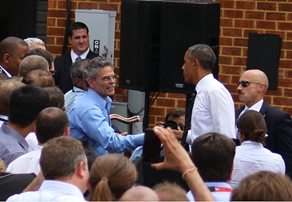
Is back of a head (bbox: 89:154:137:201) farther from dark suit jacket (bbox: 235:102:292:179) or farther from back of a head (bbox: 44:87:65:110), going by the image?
dark suit jacket (bbox: 235:102:292:179)

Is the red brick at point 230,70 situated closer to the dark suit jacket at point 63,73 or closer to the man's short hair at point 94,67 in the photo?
the dark suit jacket at point 63,73

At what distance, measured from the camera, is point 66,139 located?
3541mm

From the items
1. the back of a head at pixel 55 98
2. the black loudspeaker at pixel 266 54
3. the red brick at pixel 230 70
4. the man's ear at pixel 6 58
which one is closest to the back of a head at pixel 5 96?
the back of a head at pixel 55 98

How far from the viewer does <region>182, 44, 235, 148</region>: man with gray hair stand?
5.75m

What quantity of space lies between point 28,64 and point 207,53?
161 centimetres

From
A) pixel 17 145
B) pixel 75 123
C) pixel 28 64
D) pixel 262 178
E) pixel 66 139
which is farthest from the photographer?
pixel 28 64

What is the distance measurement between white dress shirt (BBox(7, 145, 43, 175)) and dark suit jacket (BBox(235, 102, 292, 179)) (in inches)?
105

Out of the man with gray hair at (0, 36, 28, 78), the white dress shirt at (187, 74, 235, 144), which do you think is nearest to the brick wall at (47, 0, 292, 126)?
the man with gray hair at (0, 36, 28, 78)

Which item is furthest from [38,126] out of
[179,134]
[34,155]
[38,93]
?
[179,134]

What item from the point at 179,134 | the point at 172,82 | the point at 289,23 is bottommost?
the point at 179,134

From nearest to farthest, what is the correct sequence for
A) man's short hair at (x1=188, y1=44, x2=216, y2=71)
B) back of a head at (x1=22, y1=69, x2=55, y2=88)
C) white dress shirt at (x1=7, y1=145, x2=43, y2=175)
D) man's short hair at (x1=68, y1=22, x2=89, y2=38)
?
white dress shirt at (x1=7, y1=145, x2=43, y2=175)
back of a head at (x1=22, y1=69, x2=55, y2=88)
man's short hair at (x1=188, y1=44, x2=216, y2=71)
man's short hair at (x1=68, y1=22, x2=89, y2=38)

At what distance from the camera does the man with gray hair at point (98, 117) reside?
5574mm

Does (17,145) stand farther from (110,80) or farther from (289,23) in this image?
(289,23)

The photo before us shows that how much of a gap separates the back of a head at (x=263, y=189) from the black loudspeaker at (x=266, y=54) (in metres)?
5.56
